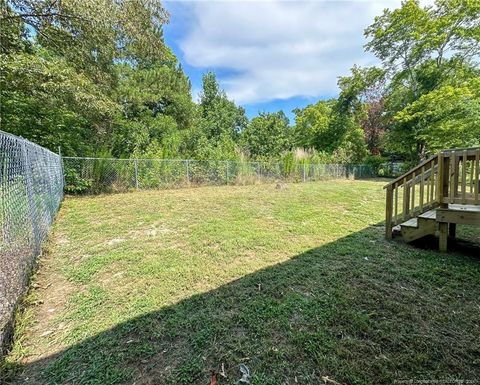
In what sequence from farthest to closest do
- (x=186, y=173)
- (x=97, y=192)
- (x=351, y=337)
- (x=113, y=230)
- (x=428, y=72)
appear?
1. (x=428, y=72)
2. (x=186, y=173)
3. (x=97, y=192)
4. (x=113, y=230)
5. (x=351, y=337)

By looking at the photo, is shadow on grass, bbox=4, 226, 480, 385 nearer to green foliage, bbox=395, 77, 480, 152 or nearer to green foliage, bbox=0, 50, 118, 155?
green foliage, bbox=0, 50, 118, 155

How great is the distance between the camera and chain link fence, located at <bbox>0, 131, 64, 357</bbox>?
197 cm

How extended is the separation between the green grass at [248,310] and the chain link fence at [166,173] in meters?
4.33

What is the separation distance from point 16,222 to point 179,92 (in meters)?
15.4

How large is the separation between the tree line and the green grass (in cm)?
485

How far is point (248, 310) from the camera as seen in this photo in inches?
84.6

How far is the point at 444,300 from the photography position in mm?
2275

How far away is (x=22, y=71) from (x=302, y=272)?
23.8 ft

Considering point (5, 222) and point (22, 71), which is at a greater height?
point (22, 71)

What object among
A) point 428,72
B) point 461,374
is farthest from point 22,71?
point 428,72

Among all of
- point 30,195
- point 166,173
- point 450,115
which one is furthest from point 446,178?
point 450,115

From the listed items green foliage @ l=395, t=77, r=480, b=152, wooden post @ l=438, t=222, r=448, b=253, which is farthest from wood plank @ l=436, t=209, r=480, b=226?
green foliage @ l=395, t=77, r=480, b=152

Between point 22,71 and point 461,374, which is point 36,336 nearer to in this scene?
point 461,374

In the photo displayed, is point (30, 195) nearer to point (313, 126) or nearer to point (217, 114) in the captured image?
point (217, 114)
